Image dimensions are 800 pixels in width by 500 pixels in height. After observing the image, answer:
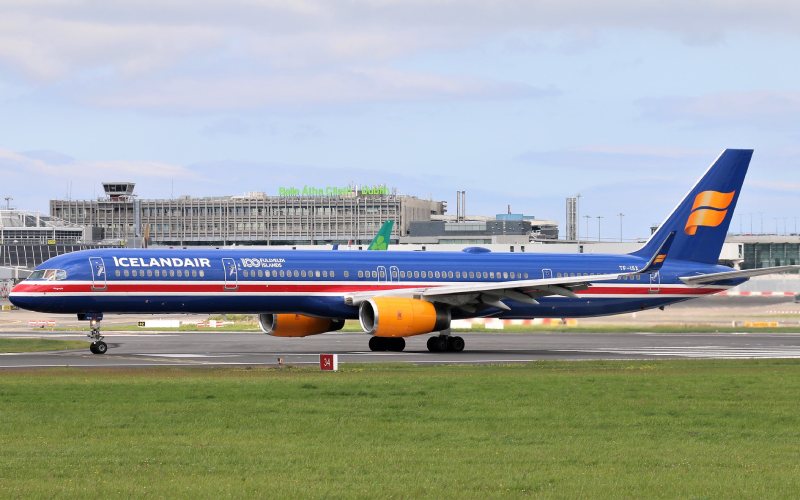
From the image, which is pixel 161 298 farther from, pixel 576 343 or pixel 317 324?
pixel 576 343

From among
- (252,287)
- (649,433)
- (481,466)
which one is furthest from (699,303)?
(481,466)

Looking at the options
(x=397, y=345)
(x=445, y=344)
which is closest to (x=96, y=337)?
(x=397, y=345)

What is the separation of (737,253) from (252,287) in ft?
334

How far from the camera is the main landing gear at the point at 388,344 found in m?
51.9

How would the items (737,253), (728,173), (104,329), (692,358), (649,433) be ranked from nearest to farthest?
(649,433), (692,358), (728,173), (104,329), (737,253)

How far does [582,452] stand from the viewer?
2072 centimetres

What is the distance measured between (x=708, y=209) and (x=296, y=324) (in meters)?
21.4

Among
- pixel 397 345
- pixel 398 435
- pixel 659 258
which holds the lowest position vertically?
pixel 397 345

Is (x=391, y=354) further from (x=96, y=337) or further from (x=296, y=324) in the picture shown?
(x=96, y=337)

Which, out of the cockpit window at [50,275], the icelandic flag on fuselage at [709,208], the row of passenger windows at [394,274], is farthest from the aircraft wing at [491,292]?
the cockpit window at [50,275]

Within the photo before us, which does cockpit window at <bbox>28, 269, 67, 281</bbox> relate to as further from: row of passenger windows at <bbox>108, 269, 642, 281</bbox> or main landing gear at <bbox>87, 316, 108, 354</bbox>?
main landing gear at <bbox>87, 316, 108, 354</bbox>

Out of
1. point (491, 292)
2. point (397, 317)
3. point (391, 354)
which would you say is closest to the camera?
point (397, 317)

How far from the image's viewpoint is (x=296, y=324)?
53.6 meters

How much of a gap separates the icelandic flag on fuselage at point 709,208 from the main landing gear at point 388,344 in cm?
1597
